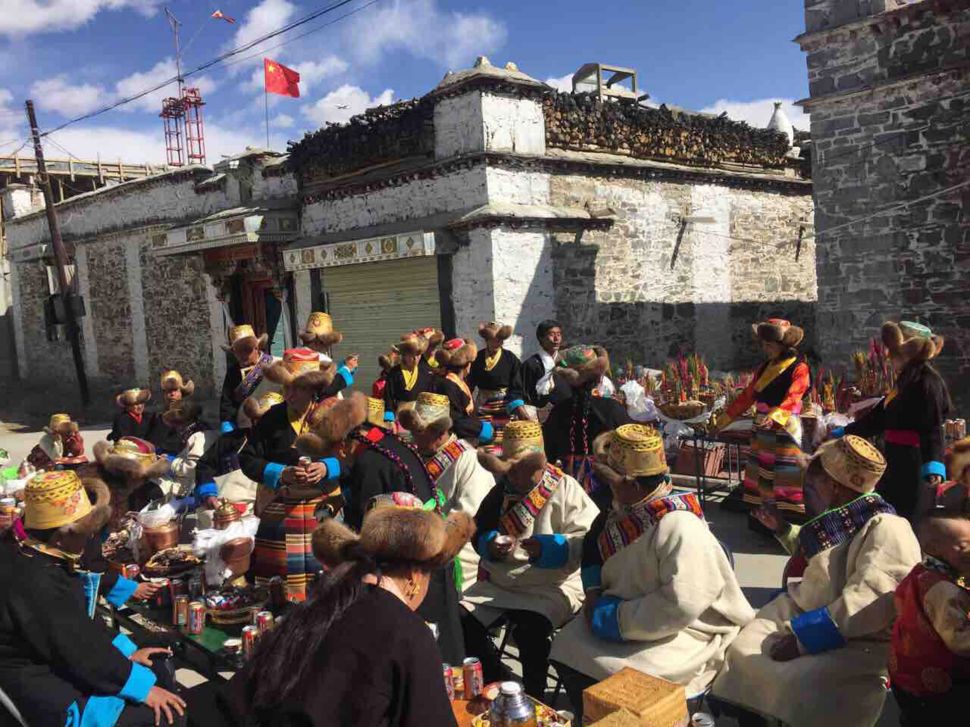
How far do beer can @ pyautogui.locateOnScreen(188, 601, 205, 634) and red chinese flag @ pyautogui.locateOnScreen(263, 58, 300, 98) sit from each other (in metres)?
13.2

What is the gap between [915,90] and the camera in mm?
9945

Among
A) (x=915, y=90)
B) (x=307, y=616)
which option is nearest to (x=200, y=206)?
(x=915, y=90)

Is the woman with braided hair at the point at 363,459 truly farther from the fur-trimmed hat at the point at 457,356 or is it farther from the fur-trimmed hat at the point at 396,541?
the fur-trimmed hat at the point at 457,356

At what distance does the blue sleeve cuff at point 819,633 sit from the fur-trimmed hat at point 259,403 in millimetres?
3669

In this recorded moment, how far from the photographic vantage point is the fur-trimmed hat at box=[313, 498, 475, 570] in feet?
7.14

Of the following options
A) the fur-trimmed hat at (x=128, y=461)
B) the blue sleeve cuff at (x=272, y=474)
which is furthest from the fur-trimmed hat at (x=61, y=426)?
the blue sleeve cuff at (x=272, y=474)

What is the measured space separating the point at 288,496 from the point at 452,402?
299cm

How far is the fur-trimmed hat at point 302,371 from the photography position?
442 centimetres

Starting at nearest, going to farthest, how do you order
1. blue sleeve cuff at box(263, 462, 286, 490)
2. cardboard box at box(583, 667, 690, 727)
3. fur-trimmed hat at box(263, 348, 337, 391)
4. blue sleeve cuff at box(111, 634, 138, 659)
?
cardboard box at box(583, 667, 690, 727), blue sleeve cuff at box(111, 634, 138, 659), blue sleeve cuff at box(263, 462, 286, 490), fur-trimmed hat at box(263, 348, 337, 391)

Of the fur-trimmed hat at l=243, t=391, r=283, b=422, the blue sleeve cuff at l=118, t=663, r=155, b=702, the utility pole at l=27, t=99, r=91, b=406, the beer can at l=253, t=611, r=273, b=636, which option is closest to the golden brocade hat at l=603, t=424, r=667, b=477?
the beer can at l=253, t=611, r=273, b=636

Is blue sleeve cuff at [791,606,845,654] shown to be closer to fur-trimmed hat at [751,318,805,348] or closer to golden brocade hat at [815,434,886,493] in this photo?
golden brocade hat at [815,434,886,493]

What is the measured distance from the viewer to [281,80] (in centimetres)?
1542

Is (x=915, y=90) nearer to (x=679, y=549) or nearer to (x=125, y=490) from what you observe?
(x=679, y=549)

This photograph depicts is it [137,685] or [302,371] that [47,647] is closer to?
[137,685]
